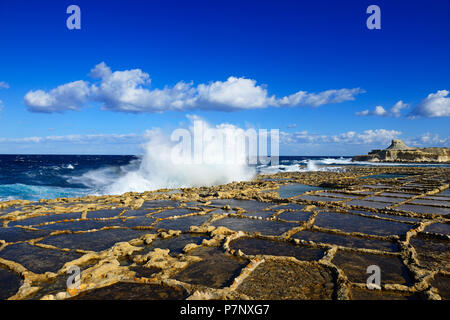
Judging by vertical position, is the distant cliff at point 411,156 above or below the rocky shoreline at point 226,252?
above

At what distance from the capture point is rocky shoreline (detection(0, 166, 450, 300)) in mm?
4066

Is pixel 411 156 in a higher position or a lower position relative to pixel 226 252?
higher

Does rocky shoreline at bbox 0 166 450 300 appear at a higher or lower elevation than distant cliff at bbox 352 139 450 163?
lower

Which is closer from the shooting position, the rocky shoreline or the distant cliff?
the rocky shoreline

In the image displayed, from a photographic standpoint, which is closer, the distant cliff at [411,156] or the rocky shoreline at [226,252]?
the rocky shoreline at [226,252]

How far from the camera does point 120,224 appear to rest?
8281mm

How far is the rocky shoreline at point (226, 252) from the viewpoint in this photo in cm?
407

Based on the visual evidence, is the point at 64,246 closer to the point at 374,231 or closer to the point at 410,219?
the point at 374,231

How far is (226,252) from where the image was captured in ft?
18.6

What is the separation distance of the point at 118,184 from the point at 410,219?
19697mm

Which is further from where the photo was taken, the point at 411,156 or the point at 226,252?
the point at 411,156

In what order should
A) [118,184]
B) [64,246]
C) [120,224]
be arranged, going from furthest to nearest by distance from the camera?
[118,184] < [120,224] < [64,246]
